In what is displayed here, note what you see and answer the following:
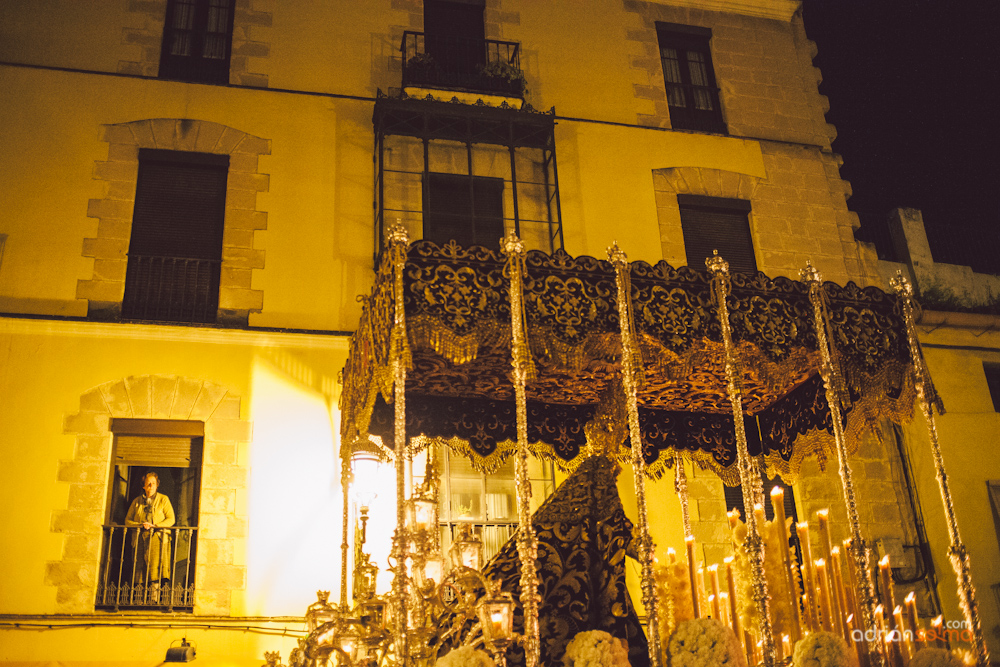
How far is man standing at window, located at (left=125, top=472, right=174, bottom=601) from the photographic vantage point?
22.5ft

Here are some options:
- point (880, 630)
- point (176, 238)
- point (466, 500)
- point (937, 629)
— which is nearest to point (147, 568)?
point (466, 500)

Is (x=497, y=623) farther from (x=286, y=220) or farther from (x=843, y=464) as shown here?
(x=286, y=220)

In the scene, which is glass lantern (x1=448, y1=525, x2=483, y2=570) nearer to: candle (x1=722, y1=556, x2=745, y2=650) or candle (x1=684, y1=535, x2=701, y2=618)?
candle (x1=684, y1=535, x2=701, y2=618)

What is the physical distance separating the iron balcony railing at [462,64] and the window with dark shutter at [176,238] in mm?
2194

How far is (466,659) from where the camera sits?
3.76m

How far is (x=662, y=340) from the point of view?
15.7 feet

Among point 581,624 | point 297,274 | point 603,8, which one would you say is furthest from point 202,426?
point 603,8

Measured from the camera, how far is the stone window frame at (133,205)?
25.0 feet

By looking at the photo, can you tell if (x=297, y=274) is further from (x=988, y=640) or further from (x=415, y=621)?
(x=988, y=640)

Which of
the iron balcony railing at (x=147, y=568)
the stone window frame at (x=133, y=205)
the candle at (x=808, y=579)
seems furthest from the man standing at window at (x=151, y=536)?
the candle at (x=808, y=579)

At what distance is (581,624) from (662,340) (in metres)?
1.58

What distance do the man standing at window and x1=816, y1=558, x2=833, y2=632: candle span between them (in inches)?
193

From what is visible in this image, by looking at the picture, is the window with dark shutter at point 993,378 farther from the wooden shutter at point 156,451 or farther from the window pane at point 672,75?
the wooden shutter at point 156,451

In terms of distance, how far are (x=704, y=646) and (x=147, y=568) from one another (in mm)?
4756
